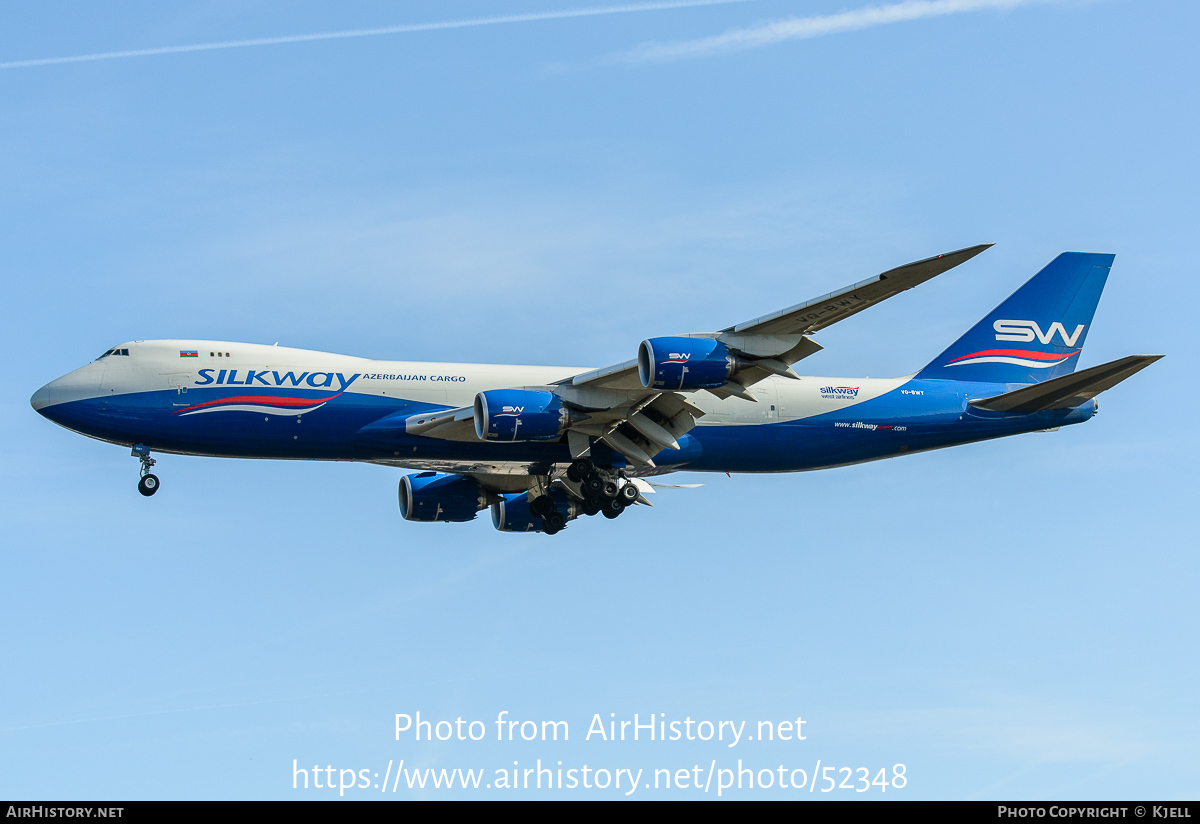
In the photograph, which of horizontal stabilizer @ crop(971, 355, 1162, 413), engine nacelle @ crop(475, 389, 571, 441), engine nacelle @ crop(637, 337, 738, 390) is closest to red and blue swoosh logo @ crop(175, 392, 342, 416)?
engine nacelle @ crop(475, 389, 571, 441)

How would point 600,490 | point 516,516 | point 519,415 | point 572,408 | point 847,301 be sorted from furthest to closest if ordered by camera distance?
point 516,516, point 600,490, point 572,408, point 519,415, point 847,301

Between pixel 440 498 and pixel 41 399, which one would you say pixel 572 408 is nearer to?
pixel 440 498

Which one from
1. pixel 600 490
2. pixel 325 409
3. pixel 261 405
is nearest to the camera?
pixel 261 405

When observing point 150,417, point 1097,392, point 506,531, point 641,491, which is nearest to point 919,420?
point 1097,392

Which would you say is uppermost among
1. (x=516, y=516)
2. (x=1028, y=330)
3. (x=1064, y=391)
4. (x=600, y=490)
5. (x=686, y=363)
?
(x=1028, y=330)

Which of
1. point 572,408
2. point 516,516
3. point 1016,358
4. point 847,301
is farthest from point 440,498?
point 1016,358

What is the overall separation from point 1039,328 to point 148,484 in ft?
94.7

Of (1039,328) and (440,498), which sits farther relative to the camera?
(1039,328)

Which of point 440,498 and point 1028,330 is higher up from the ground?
point 1028,330

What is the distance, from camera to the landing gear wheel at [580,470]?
39.0 m

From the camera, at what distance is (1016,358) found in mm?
44781

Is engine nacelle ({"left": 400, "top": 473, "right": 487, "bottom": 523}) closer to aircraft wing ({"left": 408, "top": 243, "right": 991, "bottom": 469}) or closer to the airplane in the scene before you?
the airplane

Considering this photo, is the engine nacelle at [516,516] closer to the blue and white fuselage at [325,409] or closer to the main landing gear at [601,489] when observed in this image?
the blue and white fuselage at [325,409]

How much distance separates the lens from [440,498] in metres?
44.6
